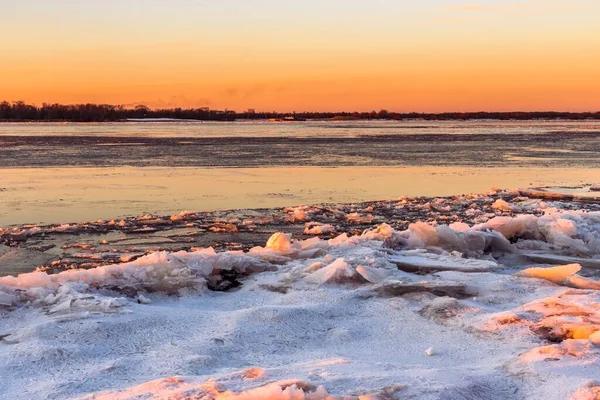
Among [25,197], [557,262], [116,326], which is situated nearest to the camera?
[116,326]

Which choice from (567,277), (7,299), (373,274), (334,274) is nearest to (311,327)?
(334,274)

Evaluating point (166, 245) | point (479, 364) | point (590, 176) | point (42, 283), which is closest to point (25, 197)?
point (166, 245)

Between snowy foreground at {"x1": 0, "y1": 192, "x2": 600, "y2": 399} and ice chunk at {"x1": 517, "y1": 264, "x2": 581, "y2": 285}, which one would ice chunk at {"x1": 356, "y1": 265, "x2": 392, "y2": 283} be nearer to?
snowy foreground at {"x1": 0, "y1": 192, "x2": 600, "y2": 399}

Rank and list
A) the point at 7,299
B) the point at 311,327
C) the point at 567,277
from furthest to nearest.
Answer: the point at 567,277, the point at 7,299, the point at 311,327

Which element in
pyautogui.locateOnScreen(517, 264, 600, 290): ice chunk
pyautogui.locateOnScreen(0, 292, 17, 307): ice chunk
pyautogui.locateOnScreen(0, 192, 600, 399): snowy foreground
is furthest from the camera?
pyautogui.locateOnScreen(517, 264, 600, 290): ice chunk

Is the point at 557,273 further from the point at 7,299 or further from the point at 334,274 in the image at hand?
the point at 7,299

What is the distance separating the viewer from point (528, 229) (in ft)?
24.8

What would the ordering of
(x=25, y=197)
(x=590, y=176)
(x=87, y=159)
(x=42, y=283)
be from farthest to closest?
(x=87, y=159) < (x=590, y=176) < (x=25, y=197) < (x=42, y=283)

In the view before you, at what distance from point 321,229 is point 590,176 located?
424 inches

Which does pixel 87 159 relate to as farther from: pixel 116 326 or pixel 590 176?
pixel 116 326

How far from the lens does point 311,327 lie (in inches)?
174

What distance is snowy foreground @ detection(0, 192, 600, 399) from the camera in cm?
323

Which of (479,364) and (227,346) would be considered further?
(227,346)

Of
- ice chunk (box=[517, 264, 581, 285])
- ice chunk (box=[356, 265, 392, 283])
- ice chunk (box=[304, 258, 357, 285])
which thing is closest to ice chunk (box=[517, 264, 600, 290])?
ice chunk (box=[517, 264, 581, 285])
